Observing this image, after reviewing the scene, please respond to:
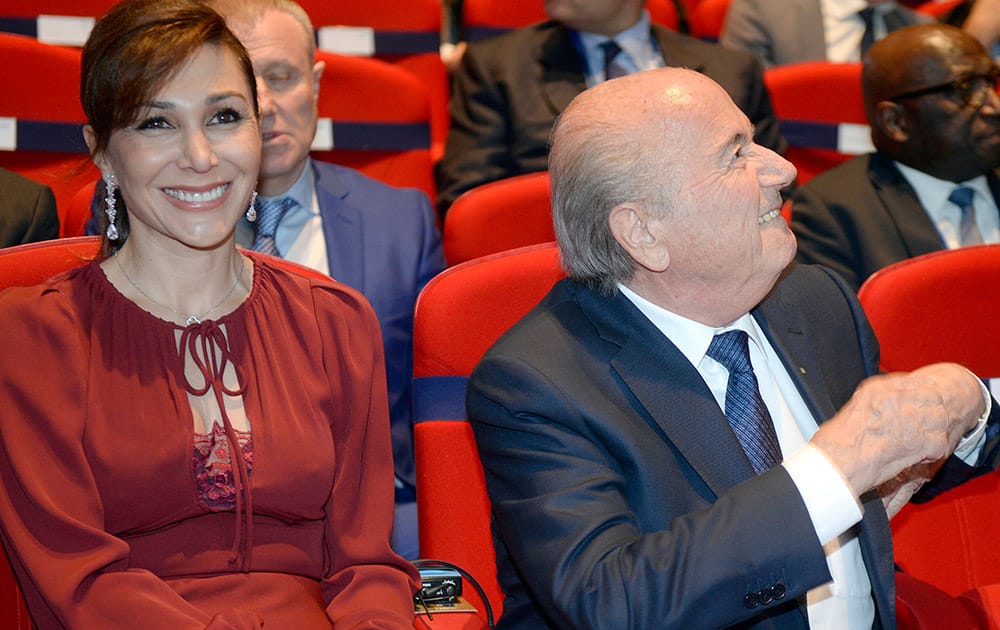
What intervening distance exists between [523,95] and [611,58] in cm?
31

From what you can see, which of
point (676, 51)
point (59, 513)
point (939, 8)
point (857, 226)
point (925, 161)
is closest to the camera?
point (59, 513)

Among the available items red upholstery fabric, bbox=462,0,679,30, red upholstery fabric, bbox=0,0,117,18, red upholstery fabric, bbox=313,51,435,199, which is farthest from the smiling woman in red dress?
red upholstery fabric, bbox=462,0,679,30

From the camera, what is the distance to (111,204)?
2061 mm

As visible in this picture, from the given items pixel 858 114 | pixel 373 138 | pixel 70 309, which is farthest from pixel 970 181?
pixel 70 309

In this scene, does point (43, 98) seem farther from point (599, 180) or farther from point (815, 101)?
point (815, 101)

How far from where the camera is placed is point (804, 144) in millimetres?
3930

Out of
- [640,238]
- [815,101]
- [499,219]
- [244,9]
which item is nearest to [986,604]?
[640,238]

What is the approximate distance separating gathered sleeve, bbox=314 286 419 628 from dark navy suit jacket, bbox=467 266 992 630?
0.57ft

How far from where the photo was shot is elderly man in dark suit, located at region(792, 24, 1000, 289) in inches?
121

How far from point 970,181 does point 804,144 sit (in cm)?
75

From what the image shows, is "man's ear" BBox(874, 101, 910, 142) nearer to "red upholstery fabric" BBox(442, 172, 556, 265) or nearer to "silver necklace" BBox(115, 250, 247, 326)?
"red upholstery fabric" BBox(442, 172, 556, 265)

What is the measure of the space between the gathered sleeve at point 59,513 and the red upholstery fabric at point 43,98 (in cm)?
121

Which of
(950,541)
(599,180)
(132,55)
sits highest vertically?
(132,55)

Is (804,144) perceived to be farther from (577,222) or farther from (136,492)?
(136,492)
